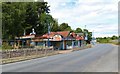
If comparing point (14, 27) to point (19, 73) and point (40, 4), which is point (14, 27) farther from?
point (19, 73)

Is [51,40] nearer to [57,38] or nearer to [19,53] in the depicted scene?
[57,38]

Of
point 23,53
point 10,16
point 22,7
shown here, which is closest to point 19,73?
point 23,53

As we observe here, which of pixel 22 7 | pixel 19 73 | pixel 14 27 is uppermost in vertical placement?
pixel 22 7

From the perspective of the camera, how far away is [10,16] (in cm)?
5200

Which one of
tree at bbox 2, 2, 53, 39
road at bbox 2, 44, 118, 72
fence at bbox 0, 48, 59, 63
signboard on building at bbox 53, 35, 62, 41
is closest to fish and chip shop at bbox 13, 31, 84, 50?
signboard on building at bbox 53, 35, 62, 41

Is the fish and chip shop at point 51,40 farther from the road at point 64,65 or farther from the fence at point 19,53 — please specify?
the road at point 64,65

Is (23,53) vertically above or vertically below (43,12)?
below

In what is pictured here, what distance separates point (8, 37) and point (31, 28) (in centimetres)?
1178

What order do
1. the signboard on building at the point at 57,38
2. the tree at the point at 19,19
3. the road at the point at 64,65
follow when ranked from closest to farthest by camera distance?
the road at the point at 64,65 → the tree at the point at 19,19 → the signboard on building at the point at 57,38

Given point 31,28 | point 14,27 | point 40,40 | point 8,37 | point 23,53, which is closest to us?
point 23,53

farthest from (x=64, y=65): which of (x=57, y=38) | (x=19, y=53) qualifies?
(x=57, y=38)

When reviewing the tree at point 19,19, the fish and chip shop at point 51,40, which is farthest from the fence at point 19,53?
the fish and chip shop at point 51,40

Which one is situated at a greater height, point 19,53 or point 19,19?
point 19,19

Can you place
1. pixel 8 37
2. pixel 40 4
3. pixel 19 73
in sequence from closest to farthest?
pixel 19 73, pixel 8 37, pixel 40 4
